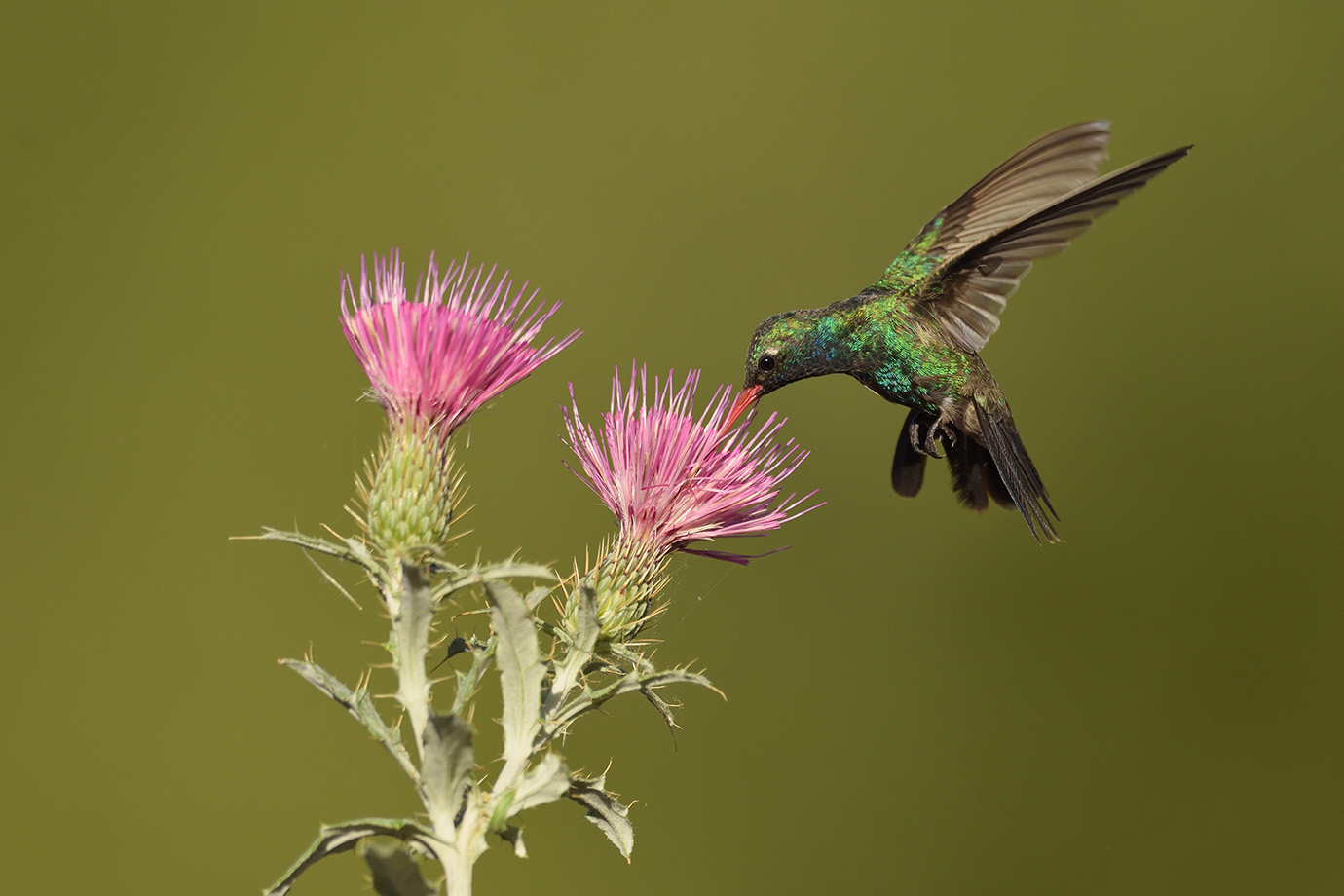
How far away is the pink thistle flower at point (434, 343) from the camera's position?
1.31 m

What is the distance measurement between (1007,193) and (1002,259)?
0.39 metres

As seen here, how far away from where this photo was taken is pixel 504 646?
1.11m

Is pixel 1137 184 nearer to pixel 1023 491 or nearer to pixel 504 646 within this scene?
pixel 1023 491

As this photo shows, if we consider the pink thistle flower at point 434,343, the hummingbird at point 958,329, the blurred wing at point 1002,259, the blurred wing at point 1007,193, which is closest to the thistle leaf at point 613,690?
the pink thistle flower at point 434,343

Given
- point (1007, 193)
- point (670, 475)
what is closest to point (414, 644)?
point (670, 475)

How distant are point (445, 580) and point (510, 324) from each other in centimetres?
42

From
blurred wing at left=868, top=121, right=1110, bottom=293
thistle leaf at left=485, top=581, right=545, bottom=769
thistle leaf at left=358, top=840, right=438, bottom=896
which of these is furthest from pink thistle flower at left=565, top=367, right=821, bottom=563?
blurred wing at left=868, top=121, right=1110, bottom=293

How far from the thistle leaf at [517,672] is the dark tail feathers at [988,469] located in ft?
3.59

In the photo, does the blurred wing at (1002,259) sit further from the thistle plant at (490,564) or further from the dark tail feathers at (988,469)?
the thistle plant at (490,564)

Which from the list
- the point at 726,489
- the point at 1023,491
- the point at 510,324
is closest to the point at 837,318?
the point at 1023,491

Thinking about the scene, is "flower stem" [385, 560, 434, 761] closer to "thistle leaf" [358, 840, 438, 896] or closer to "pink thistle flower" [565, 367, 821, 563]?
"thistle leaf" [358, 840, 438, 896]

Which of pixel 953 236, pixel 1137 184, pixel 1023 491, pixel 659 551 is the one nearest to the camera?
pixel 659 551

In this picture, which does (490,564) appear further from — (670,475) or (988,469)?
(988,469)

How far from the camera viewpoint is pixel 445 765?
102 centimetres
